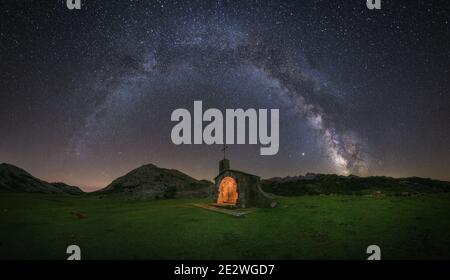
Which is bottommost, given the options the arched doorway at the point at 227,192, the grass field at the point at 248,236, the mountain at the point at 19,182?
the mountain at the point at 19,182

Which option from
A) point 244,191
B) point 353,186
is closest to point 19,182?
point 244,191

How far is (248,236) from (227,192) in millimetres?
13918

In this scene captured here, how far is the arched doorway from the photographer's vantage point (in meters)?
26.7

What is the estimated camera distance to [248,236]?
45.2 ft

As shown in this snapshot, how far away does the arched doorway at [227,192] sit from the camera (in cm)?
2672

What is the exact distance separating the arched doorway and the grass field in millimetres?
7710

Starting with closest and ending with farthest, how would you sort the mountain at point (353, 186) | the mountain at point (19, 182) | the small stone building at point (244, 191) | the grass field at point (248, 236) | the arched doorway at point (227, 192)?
1. the grass field at point (248, 236)
2. the small stone building at point (244, 191)
3. the arched doorway at point (227, 192)
4. the mountain at point (353, 186)
5. the mountain at point (19, 182)

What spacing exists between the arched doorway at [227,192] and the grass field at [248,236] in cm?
771

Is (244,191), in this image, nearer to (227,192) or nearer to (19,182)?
(227,192)

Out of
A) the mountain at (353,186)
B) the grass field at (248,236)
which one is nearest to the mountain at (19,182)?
the mountain at (353,186)

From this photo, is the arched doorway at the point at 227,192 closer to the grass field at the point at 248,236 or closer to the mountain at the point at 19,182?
the grass field at the point at 248,236

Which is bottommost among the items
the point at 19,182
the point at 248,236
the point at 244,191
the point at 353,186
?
the point at 19,182
